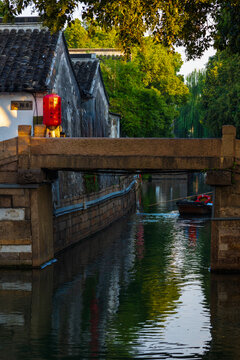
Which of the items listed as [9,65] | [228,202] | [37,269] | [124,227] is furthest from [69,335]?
[124,227]

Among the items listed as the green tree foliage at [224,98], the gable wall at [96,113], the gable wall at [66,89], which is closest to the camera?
the gable wall at [66,89]

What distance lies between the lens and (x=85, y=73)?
102 feet

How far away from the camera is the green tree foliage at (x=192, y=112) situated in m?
75.0

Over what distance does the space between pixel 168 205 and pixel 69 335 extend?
3101 cm

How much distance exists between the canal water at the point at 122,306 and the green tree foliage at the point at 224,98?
1817 centimetres

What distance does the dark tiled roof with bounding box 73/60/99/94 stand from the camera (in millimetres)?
30155

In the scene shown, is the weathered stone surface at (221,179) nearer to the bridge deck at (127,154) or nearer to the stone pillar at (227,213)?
the stone pillar at (227,213)

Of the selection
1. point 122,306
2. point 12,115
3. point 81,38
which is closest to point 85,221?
point 12,115

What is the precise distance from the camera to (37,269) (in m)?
19.1

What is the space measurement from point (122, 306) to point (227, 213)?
437cm

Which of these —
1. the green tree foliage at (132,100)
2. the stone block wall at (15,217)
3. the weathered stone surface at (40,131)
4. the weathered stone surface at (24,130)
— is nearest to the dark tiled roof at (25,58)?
the weathered stone surface at (40,131)

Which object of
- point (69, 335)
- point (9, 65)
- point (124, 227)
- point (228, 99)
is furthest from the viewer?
point (228, 99)

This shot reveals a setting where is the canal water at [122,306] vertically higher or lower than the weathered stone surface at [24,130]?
lower

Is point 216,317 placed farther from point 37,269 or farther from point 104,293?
point 37,269
